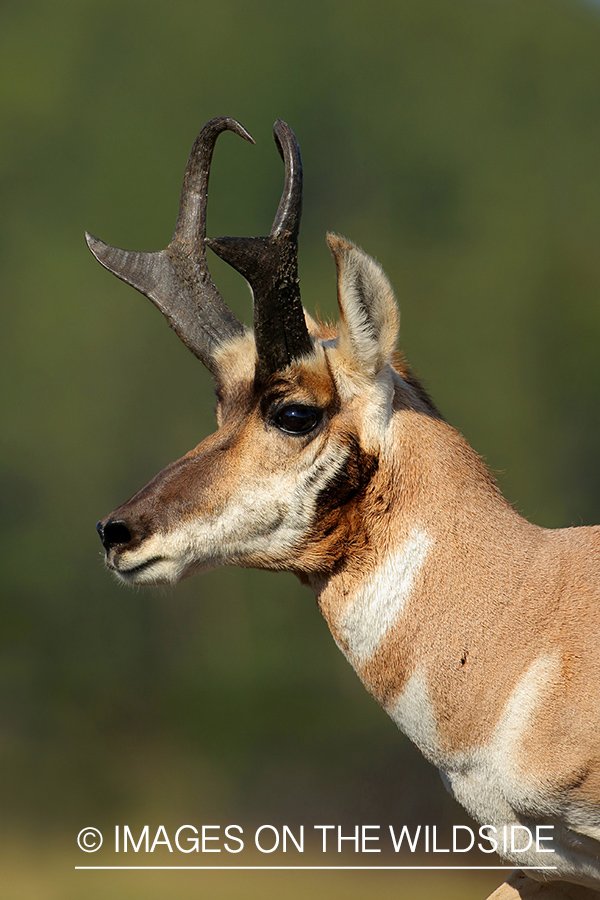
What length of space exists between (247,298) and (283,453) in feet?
31.2

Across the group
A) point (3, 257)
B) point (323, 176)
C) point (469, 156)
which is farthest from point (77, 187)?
point (469, 156)

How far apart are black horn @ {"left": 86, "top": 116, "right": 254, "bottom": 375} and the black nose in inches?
38.1

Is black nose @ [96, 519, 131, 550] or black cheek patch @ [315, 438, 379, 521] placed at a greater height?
black cheek patch @ [315, 438, 379, 521]

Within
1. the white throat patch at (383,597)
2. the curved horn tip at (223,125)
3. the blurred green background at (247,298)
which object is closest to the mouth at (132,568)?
the white throat patch at (383,597)

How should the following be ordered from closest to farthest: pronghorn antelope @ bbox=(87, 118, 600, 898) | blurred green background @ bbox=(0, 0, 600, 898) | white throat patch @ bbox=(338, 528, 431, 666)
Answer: pronghorn antelope @ bbox=(87, 118, 600, 898) → white throat patch @ bbox=(338, 528, 431, 666) → blurred green background @ bbox=(0, 0, 600, 898)

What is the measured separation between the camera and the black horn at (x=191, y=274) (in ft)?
14.9

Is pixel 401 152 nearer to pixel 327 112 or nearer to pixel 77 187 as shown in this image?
pixel 327 112

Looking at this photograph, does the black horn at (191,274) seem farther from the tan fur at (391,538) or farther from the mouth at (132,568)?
the mouth at (132,568)

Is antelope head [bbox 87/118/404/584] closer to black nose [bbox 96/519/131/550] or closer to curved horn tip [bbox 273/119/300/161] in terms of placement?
black nose [bbox 96/519/131/550]

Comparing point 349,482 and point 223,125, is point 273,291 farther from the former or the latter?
point 223,125

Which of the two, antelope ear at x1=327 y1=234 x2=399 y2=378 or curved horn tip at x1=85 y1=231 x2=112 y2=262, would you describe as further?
curved horn tip at x1=85 y1=231 x2=112 y2=262

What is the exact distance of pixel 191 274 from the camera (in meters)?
4.68

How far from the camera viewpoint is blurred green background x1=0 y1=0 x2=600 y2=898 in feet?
44.3

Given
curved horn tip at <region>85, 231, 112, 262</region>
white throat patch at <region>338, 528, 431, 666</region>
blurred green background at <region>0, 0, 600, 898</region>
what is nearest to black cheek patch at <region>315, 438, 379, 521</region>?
white throat patch at <region>338, 528, 431, 666</region>
